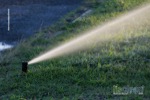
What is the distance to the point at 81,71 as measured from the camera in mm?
6207

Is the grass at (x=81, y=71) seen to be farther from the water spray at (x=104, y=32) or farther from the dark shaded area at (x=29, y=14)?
the dark shaded area at (x=29, y=14)

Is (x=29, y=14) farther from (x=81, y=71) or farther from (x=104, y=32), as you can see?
(x=81, y=71)

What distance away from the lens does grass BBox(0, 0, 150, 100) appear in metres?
5.60

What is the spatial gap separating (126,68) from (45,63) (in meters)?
1.39

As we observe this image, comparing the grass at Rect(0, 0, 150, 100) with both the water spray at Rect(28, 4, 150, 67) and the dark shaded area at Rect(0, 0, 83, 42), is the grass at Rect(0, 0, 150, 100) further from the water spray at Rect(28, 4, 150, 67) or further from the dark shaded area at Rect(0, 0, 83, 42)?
the dark shaded area at Rect(0, 0, 83, 42)

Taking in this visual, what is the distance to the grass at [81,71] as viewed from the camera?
5.60m

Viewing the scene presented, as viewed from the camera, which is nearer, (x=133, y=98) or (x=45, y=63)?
→ (x=133, y=98)

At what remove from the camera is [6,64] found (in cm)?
705

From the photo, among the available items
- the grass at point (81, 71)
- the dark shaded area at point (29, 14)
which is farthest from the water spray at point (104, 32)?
the dark shaded area at point (29, 14)

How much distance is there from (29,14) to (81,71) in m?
5.51

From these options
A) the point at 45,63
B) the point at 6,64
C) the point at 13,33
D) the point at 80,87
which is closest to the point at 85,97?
the point at 80,87

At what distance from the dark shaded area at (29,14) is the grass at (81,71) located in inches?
49.4

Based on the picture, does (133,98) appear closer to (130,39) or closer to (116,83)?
(116,83)

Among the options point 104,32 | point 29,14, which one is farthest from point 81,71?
point 29,14
